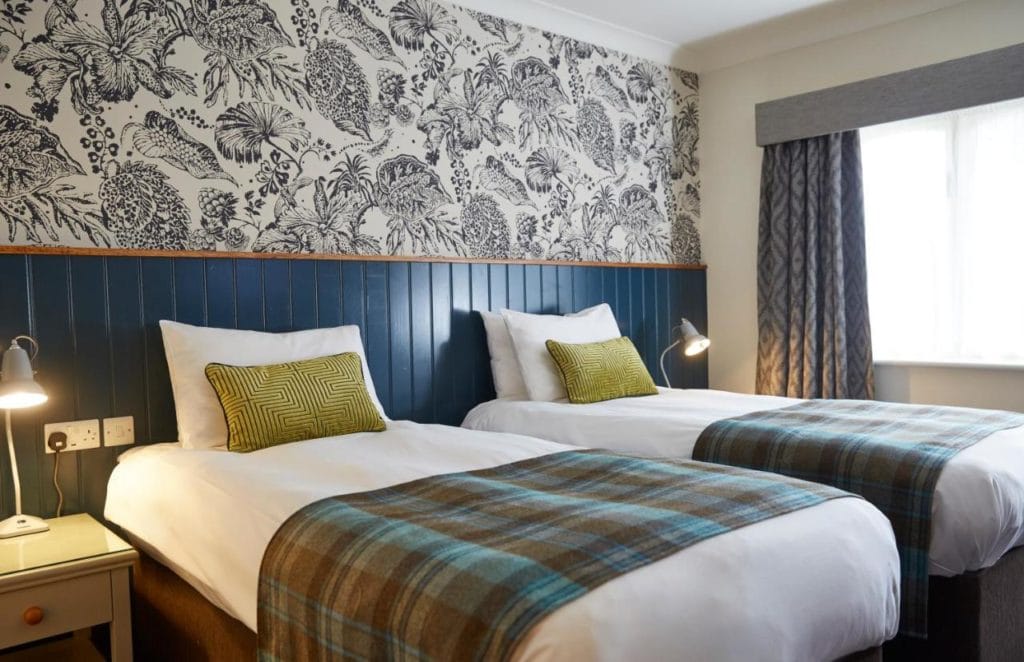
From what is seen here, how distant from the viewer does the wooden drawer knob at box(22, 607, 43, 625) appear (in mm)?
1927

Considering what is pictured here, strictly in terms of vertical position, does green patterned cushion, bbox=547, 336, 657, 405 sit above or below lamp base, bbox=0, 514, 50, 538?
above

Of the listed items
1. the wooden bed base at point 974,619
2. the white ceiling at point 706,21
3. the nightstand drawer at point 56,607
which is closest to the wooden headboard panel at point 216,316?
the nightstand drawer at point 56,607

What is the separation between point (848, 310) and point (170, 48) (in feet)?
10.5

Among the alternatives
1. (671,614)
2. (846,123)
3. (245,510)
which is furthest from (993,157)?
(245,510)

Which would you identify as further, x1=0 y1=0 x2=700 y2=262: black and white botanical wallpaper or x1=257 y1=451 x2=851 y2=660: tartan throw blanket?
x1=0 y1=0 x2=700 y2=262: black and white botanical wallpaper

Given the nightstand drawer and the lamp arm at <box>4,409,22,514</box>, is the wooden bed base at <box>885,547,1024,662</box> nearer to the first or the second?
the nightstand drawer

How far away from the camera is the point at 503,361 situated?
348cm

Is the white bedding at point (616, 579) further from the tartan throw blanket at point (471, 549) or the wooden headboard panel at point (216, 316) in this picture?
the wooden headboard panel at point (216, 316)

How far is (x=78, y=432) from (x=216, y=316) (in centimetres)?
56

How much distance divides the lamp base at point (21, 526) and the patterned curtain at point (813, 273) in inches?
132

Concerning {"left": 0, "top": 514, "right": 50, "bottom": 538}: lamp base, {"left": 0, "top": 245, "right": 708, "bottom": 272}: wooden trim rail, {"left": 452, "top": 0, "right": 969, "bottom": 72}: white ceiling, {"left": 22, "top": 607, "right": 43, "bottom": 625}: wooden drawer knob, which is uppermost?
{"left": 452, "top": 0, "right": 969, "bottom": 72}: white ceiling

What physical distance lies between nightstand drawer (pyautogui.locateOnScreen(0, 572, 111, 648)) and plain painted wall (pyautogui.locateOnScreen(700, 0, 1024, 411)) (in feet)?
11.2

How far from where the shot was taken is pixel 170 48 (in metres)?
2.71

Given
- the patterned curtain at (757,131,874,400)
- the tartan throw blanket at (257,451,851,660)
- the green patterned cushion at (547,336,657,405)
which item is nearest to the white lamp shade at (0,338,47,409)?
the tartan throw blanket at (257,451,851,660)
